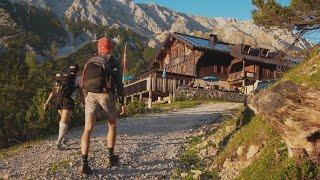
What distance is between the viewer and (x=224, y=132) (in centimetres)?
1320

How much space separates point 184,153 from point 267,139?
265 cm

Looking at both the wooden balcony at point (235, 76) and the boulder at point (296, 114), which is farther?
the wooden balcony at point (235, 76)

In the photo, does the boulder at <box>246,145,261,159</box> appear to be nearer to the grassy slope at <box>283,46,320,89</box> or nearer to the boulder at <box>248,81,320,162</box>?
the boulder at <box>248,81,320,162</box>

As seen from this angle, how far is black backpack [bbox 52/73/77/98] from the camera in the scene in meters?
12.4

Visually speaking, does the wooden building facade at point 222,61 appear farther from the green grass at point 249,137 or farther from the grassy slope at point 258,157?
the green grass at point 249,137

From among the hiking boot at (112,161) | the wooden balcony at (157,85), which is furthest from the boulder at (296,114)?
the wooden balcony at (157,85)

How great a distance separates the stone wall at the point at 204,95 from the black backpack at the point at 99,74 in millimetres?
27107

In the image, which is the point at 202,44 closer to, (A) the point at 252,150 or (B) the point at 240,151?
(B) the point at 240,151

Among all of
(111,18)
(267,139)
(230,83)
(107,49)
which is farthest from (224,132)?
(111,18)

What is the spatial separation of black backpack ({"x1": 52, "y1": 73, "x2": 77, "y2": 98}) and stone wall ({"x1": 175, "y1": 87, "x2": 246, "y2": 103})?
24327 millimetres

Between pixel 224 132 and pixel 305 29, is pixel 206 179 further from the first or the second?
pixel 305 29

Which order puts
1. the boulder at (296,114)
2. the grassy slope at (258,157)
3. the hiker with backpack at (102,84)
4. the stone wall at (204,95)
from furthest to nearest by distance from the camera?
the stone wall at (204,95) → the hiker with backpack at (102,84) → the grassy slope at (258,157) → the boulder at (296,114)

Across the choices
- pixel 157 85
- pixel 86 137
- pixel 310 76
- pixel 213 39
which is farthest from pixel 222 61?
pixel 86 137

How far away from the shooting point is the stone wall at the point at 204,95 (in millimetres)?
37188
